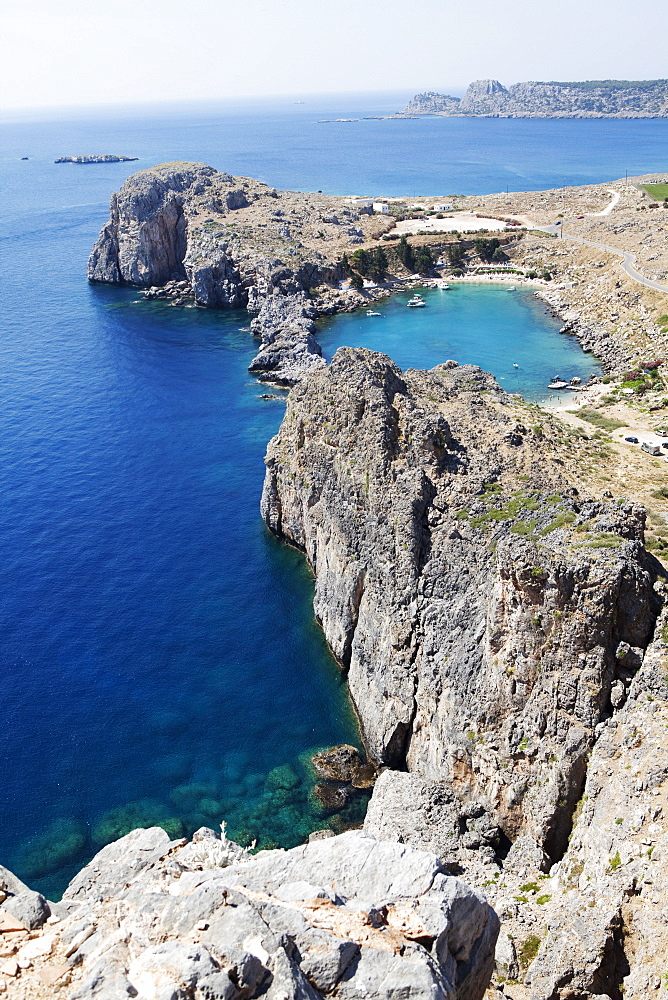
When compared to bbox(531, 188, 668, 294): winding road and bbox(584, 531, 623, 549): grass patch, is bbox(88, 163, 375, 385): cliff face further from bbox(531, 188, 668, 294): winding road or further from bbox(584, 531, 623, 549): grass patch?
bbox(584, 531, 623, 549): grass patch

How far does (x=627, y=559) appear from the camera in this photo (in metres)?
37.1

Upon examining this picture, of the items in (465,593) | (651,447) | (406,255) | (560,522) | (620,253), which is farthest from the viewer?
(406,255)

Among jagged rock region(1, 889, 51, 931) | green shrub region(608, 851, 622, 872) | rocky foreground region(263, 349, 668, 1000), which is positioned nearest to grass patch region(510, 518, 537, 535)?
rocky foreground region(263, 349, 668, 1000)

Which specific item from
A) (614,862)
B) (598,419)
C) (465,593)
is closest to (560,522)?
(465,593)

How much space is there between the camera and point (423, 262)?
18025 cm

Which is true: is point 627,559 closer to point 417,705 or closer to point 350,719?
point 417,705

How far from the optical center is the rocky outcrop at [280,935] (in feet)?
64.6

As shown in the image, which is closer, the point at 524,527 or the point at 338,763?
the point at 524,527

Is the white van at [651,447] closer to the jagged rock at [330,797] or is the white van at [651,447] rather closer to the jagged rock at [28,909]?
the jagged rock at [330,797]

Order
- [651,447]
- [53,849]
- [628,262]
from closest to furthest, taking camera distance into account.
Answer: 1. [53,849]
2. [651,447]
3. [628,262]

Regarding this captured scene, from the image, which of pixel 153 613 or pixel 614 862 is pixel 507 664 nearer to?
pixel 614 862

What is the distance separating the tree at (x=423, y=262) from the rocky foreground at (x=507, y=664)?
123700 mm

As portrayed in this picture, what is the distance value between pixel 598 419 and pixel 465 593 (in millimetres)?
51085

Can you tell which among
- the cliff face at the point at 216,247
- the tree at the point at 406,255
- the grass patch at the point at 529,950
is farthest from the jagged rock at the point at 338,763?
the tree at the point at 406,255
